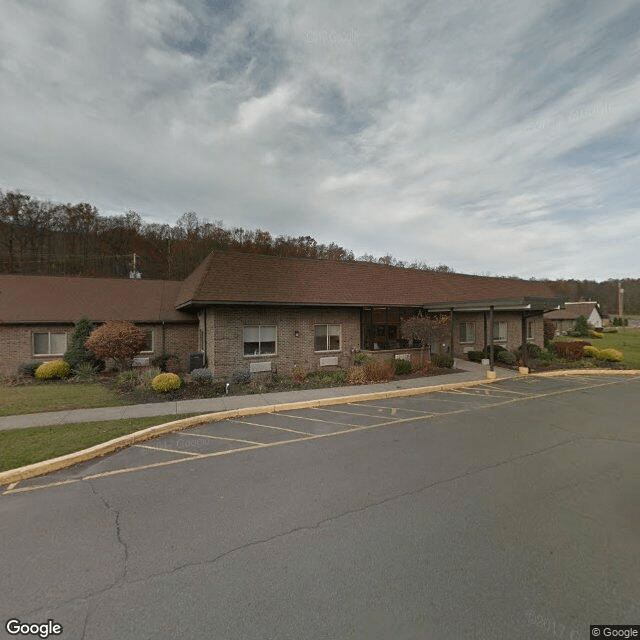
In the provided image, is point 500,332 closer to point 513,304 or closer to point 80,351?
point 513,304

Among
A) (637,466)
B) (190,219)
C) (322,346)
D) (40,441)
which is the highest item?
(190,219)

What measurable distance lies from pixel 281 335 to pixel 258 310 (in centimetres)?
151

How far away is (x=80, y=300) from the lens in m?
18.4

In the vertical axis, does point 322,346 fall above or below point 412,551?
above

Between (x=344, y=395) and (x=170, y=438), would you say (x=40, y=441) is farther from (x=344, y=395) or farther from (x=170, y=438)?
(x=344, y=395)

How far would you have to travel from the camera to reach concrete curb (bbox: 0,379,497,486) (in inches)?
222

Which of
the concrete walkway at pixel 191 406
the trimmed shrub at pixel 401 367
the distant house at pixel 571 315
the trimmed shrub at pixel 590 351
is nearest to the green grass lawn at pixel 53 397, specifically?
the concrete walkway at pixel 191 406

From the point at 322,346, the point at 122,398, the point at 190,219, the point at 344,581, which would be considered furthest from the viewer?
the point at 190,219

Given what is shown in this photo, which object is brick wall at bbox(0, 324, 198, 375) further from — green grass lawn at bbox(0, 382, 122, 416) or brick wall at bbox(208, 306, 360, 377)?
green grass lawn at bbox(0, 382, 122, 416)

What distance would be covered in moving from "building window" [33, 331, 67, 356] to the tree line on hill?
2294 centimetres

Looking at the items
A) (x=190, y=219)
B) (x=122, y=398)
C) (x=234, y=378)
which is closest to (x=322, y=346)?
(x=234, y=378)

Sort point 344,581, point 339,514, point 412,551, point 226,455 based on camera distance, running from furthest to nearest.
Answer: point 226,455, point 339,514, point 412,551, point 344,581

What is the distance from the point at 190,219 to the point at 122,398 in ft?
157

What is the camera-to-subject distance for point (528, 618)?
2.84 m
